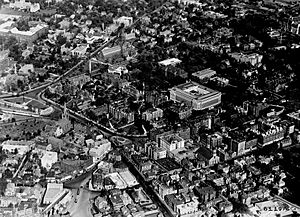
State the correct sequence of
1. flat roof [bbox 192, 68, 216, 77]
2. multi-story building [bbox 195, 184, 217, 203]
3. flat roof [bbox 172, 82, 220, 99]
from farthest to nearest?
flat roof [bbox 192, 68, 216, 77] < flat roof [bbox 172, 82, 220, 99] < multi-story building [bbox 195, 184, 217, 203]

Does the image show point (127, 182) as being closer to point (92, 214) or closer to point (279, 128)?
point (92, 214)

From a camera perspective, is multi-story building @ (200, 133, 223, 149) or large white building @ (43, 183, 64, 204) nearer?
large white building @ (43, 183, 64, 204)

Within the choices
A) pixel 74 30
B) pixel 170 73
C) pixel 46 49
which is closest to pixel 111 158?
pixel 170 73

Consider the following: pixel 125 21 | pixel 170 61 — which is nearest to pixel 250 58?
pixel 170 61

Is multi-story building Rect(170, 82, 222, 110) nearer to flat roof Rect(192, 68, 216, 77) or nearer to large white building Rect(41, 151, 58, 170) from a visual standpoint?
flat roof Rect(192, 68, 216, 77)

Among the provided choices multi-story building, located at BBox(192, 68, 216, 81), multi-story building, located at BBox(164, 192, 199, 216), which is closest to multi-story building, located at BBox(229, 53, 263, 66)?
multi-story building, located at BBox(192, 68, 216, 81)

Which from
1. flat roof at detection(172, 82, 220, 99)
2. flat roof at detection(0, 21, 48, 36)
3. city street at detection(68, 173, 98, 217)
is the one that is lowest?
city street at detection(68, 173, 98, 217)
